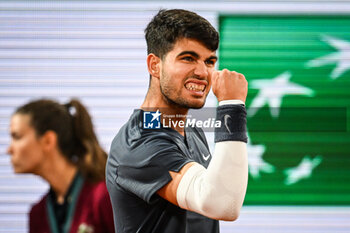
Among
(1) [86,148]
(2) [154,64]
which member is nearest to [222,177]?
(2) [154,64]

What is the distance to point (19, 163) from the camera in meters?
2.92

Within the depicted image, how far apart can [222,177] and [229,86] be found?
373mm

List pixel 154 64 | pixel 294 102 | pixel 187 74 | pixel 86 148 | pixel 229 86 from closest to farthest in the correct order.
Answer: pixel 229 86, pixel 187 74, pixel 154 64, pixel 86 148, pixel 294 102

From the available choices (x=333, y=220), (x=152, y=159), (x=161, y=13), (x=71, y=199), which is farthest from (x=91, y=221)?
(x=333, y=220)

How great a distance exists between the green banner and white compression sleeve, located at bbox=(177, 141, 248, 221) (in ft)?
9.08

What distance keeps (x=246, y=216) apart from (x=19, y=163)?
2.34 meters

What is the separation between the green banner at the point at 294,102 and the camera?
4352 mm

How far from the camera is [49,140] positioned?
2918 mm

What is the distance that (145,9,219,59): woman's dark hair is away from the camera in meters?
1.89

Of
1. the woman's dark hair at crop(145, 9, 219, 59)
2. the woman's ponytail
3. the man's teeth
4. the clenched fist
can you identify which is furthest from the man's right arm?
the woman's ponytail

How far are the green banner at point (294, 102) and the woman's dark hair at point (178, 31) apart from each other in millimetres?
2489

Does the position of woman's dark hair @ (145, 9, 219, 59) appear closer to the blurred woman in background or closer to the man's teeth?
the man's teeth

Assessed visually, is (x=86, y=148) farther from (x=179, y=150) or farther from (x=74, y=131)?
(x=179, y=150)

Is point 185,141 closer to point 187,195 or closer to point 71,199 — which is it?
point 187,195
